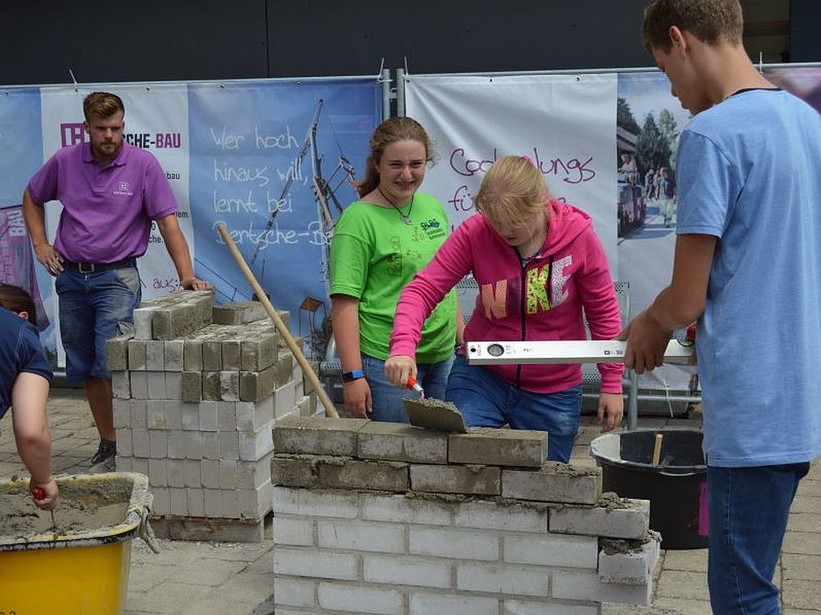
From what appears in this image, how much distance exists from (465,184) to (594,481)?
4049mm

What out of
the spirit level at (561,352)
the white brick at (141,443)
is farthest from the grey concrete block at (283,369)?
the spirit level at (561,352)

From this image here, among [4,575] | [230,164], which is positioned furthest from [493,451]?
[230,164]

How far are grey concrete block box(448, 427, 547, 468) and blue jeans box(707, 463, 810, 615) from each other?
3.11 ft

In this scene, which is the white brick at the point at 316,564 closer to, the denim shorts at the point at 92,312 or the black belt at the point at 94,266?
the denim shorts at the point at 92,312

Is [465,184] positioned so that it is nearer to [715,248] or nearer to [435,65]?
[435,65]

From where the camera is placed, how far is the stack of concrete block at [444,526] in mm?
3637

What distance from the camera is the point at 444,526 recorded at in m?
3.74

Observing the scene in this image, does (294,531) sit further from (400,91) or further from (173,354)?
(400,91)

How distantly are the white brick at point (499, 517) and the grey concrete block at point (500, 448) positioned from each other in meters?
0.14

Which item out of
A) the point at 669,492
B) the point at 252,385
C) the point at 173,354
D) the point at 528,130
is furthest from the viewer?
the point at 528,130

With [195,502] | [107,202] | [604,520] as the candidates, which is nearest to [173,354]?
[195,502]

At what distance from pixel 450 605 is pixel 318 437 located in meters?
0.70

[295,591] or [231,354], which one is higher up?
[231,354]

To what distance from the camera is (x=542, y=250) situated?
12.7 ft
